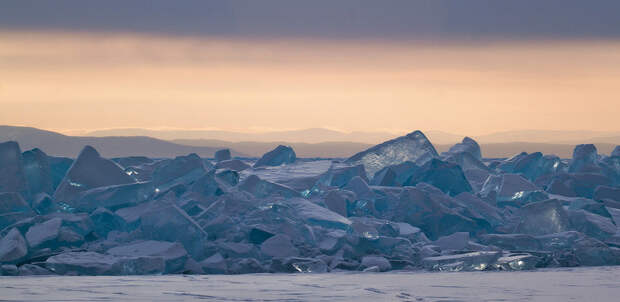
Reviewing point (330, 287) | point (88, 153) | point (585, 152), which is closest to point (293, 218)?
point (330, 287)

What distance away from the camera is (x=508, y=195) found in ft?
23.6

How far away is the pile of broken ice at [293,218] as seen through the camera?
4.79 m

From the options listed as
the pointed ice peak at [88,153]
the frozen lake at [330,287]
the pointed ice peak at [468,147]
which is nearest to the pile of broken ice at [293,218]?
the pointed ice peak at [88,153]

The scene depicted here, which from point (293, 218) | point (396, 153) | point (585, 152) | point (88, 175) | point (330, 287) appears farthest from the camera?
point (585, 152)

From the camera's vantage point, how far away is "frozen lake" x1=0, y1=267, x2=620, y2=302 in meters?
3.44

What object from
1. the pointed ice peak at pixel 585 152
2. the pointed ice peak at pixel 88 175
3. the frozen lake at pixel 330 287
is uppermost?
the pointed ice peak at pixel 585 152

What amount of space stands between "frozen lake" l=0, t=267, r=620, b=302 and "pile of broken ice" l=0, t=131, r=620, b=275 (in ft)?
1.34

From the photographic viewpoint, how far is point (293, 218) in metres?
5.64

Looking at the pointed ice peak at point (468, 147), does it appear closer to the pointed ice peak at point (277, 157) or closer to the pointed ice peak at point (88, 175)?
the pointed ice peak at point (277, 157)

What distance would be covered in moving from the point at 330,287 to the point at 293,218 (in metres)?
1.88

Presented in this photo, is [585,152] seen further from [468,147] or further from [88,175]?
[88,175]

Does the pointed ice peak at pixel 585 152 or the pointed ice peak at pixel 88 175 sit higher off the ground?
the pointed ice peak at pixel 585 152

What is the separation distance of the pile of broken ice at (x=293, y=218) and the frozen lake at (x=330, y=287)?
0.41 metres

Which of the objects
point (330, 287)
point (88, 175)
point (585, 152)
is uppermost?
point (585, 152)
